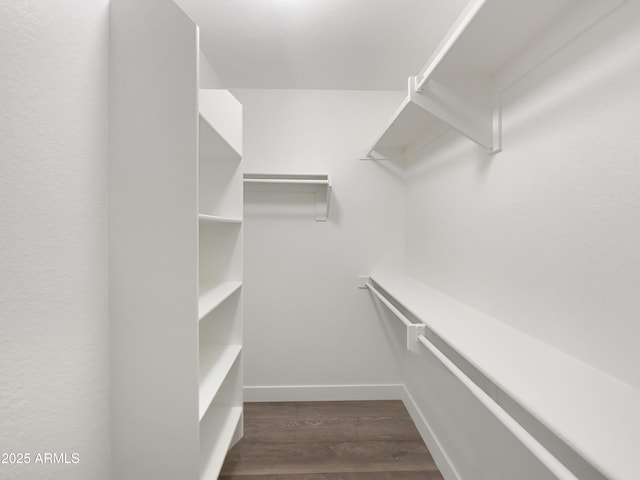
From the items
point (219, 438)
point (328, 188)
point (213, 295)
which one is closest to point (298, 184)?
point (328, 188)

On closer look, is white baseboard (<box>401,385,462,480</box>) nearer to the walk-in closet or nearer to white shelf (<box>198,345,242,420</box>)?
the walk-in closet

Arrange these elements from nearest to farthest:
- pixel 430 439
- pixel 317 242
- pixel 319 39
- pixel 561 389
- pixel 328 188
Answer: pixel 561 389
pixel 319 39
pixel 430 439
pixel 328 188
pixel 317 242

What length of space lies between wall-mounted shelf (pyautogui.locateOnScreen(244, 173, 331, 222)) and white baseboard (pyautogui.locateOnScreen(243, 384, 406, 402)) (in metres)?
1.22

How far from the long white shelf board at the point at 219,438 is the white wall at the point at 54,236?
38cm

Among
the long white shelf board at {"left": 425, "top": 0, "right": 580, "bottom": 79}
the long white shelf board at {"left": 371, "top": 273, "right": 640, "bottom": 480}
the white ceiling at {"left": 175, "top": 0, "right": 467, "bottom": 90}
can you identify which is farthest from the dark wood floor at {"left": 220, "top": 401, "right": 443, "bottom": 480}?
the white ceiling at {"left": 175, "top": 0, "right": 467, "bottom": 90}

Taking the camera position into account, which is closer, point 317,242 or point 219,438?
point 219,438

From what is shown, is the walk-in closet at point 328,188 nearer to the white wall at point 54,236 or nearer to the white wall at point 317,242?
the white wall at point 54,236

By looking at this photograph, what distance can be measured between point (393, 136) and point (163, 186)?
4.53 ft

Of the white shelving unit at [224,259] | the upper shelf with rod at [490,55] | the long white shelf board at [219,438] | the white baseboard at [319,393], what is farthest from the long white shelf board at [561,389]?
the white baseboard at [319,393]

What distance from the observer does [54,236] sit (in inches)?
30.6

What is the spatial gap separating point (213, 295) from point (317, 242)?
939 mm

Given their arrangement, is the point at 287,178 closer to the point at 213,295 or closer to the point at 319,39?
the point at 319,39

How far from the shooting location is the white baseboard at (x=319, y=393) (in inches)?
86.5

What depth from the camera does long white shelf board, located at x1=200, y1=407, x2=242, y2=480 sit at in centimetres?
121
